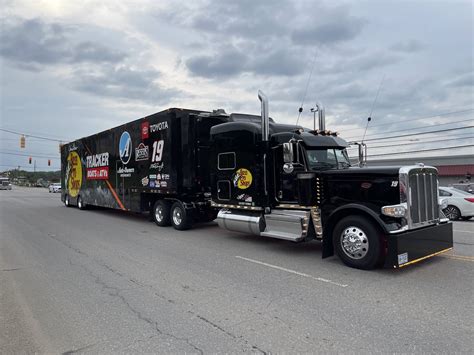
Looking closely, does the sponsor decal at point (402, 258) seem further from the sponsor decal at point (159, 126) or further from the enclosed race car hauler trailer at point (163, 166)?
the sponsor decal at point (159, 126)

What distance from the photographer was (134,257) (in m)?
7.73

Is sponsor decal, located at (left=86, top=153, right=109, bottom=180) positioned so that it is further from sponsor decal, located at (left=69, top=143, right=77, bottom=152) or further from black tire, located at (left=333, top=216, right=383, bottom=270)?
black tire, located at (left=333, top=216, right=383, bottom=270)

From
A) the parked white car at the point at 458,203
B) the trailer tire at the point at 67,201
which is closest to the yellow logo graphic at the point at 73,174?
the trailer tire at the point at 67,201

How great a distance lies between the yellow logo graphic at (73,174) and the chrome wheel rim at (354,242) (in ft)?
53.1

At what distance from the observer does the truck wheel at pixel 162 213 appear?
40.1ft

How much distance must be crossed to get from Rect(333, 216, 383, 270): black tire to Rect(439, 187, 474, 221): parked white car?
32.3ft

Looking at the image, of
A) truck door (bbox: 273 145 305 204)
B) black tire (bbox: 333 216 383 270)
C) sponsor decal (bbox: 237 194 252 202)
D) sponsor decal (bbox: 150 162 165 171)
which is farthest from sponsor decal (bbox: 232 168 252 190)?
sponsor decal (bbox: 150 162 165 171)

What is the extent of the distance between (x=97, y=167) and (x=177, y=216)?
7.10 meters

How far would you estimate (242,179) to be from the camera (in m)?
9.21

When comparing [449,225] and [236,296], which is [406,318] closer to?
[236,296]

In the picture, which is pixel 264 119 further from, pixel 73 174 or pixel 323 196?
pixel 73 174

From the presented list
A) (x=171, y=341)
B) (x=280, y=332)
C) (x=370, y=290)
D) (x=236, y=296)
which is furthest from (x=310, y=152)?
(x=171, y=341)

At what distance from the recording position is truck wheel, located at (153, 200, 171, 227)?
12234 mm

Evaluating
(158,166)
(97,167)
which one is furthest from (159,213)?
(97,167)
